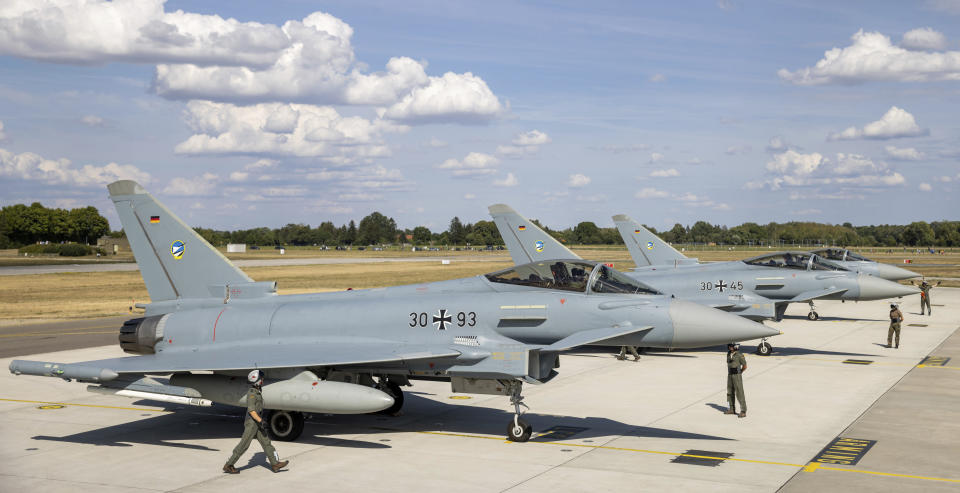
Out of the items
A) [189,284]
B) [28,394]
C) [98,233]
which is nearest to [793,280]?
[189,284]

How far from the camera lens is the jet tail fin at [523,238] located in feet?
81.3

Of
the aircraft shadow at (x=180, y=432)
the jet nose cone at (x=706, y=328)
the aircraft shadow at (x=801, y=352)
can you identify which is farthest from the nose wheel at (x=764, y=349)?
the aircraft shadow at (x=180, y=432)

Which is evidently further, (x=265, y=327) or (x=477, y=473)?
(x=265, y=327)

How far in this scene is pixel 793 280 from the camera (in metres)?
25.9

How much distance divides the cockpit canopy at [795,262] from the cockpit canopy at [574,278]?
49.6ft

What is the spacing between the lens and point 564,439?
12703 mm

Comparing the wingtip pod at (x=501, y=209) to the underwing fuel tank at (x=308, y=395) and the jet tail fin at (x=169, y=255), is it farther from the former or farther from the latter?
the underwing fuel tank at (x=308, y=395)

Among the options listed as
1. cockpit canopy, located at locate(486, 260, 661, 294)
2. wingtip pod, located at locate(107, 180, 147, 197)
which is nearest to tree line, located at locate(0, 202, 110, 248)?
wingtip pod, located at locate(107, 180, 147, 197)

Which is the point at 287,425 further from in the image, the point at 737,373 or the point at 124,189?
the point at 737,373

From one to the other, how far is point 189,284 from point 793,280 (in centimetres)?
1932

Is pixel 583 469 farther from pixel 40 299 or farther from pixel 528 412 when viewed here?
pixel 40 299

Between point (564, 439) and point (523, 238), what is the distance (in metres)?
12.7

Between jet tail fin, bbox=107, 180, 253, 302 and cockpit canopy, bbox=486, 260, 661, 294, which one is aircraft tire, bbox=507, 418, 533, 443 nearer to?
cockpit canopy, bbox=486, 260, 661, 294

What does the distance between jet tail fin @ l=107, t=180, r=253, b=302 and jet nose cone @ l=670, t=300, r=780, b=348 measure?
783 cm
